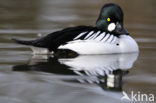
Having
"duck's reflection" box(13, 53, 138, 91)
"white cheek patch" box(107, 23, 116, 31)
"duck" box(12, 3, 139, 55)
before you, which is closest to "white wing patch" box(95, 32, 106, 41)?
"duck" box(12, 3, 139, 55)

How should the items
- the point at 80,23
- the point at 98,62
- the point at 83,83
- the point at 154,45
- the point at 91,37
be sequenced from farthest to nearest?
1. the point at 80,23
2. the point at 154,45
3. the point at 91,37
4. the point at 98,62
5. the point at 83,83

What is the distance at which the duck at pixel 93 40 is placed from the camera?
344 inches

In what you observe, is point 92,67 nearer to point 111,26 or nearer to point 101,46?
point 101,46

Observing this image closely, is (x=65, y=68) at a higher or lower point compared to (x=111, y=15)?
lower

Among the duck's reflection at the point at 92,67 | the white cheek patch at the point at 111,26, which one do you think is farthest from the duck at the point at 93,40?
the duck's reflection at the point at 92,67

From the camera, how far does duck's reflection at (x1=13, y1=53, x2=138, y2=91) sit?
22.8 feet

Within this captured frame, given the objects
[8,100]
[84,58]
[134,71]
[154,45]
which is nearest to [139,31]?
[154,45]

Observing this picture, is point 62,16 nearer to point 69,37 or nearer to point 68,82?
point 69,37

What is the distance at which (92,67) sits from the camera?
7938 mm

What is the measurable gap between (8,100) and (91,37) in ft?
11.7

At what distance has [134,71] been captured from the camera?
7703 millimetres

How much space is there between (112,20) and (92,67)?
195 cm

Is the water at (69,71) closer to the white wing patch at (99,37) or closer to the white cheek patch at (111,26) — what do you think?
the white wing patch at (99,37)

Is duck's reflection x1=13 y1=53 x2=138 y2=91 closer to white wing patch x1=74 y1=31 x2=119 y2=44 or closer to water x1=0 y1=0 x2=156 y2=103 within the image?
water x1=0 y1=0 x2=156 y2=103
